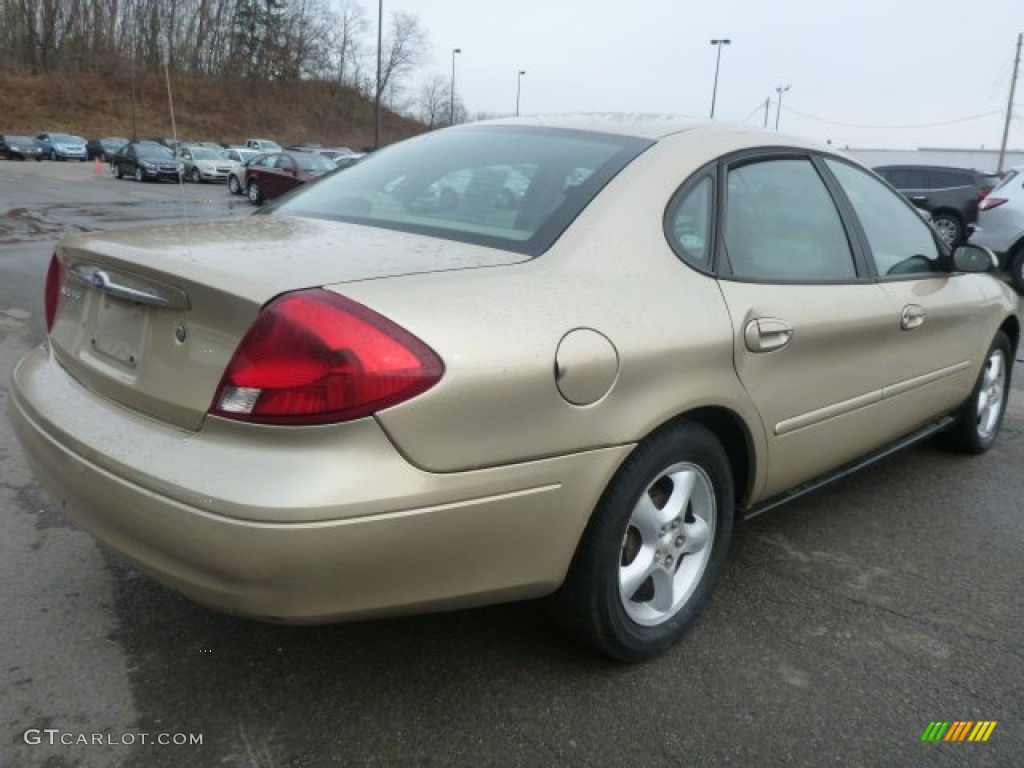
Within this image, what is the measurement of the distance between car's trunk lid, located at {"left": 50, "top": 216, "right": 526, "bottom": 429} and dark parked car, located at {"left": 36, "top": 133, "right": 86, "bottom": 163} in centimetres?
4877

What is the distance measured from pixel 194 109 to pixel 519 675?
72.0 metres

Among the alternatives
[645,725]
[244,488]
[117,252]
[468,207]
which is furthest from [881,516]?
[117,252]

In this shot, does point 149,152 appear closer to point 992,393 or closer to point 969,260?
point 992,393

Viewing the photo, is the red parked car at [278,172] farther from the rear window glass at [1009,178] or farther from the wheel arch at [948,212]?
the rear window glass at [1009,178]

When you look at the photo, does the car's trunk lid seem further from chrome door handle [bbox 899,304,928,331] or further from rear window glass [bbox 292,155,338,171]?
rear window glass [bbox 292,155,338,171]

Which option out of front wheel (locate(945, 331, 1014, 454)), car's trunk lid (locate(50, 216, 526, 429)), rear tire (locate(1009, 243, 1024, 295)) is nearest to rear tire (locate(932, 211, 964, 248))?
rear tire (locate(1009, 243, 1024, 295))

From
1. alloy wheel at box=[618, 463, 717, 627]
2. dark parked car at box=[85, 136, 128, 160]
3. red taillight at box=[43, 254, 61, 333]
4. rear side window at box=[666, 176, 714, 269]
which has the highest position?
dark parked car at box=[85, 136, 128, 160]

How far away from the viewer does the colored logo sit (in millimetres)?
2189

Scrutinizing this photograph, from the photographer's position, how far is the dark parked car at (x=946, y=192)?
14047 millimetres

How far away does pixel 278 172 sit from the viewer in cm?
2294

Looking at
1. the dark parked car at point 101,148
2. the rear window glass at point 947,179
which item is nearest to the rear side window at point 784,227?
the rear window glass at point 947,179

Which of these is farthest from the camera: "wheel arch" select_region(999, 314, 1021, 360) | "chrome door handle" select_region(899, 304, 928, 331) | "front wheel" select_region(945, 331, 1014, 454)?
"wheel arch" select_region(999, 314, 1021, 360)

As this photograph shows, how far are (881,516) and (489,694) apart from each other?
6.98ft

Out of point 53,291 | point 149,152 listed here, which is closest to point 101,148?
point 149,152
